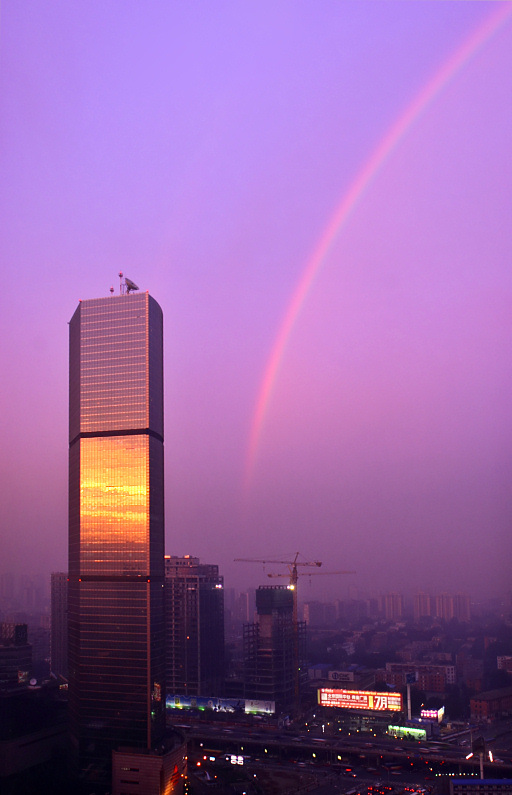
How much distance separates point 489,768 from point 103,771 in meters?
9.33

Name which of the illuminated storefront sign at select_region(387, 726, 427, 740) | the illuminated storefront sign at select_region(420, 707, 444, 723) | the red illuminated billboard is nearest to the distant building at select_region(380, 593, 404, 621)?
the illuminated storefront sign at select_region(420, 707, 444, 723)

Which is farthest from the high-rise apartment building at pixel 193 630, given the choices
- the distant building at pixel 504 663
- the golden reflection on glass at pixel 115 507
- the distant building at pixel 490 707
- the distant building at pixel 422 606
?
the distant building at pixel 422 606

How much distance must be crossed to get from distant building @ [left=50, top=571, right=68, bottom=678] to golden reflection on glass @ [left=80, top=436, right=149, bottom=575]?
800 inches

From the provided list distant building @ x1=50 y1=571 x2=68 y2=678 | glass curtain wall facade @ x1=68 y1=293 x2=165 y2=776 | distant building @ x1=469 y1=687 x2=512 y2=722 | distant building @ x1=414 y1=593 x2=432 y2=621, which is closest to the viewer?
glass curtain wall facade @ x1=68 y1=293 x2=165 y2=776

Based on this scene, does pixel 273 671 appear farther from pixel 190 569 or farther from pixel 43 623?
pixel 43 623

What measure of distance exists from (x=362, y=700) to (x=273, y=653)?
4508mm

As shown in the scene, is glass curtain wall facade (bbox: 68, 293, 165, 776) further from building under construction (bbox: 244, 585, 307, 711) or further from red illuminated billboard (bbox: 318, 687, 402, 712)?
building under construction (bbox: 244, 585, 307, 711)

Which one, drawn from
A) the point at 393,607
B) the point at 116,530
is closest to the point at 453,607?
the point at 393,607

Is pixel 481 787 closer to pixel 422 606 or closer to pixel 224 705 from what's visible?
pixel 224 705

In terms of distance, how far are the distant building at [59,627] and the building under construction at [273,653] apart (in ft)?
37.8

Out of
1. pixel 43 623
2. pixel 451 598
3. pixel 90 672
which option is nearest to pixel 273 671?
pixel 90 672

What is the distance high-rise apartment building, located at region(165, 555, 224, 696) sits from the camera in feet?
98.9

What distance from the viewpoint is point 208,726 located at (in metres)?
24.5

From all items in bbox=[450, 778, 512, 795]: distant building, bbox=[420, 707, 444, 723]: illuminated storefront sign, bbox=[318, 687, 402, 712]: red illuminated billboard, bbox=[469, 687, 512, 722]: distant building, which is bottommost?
bbox=[469, 687, 512, 722]: distant building
